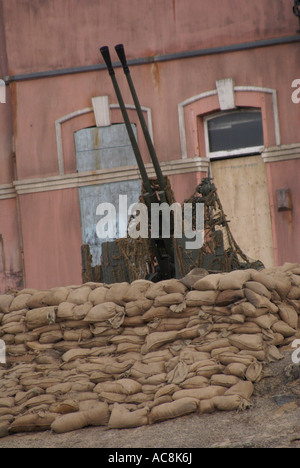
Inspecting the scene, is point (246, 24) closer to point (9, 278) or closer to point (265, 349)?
point (9, 278)

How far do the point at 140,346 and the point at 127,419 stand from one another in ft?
3.83

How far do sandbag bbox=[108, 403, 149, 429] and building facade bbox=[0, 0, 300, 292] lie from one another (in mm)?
6092

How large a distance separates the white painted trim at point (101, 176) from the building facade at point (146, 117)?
16 mm

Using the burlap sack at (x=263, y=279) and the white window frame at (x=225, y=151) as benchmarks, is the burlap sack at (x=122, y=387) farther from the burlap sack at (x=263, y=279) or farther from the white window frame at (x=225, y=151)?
the white window frame at (x=225, y=151)

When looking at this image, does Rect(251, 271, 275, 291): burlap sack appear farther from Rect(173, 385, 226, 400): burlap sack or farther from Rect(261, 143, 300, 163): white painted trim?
Rect(261, 143, 300, 163): white painted trim

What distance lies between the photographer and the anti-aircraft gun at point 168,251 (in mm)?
8695

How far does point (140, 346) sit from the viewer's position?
7.66m

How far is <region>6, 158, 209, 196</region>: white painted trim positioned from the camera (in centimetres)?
1268

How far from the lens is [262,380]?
707 cm

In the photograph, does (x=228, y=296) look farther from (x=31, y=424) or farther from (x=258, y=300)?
(x=31, y=424)

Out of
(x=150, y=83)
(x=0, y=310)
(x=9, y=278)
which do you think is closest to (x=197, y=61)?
(x=150, y=83)

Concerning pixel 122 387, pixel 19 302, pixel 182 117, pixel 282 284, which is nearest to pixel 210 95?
pixel 182 117
